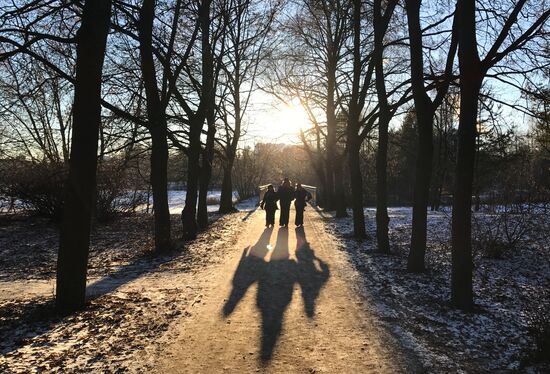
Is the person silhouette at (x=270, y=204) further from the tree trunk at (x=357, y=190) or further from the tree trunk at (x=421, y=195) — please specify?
the tree trunk at (x=421, y=195)

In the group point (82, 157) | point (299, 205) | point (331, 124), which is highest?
point (331, 124)

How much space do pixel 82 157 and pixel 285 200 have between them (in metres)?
12.0

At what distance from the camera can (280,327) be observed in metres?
5.74

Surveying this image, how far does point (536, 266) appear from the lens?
36.6 ft

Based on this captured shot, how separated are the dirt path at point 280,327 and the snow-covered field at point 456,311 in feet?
1.16

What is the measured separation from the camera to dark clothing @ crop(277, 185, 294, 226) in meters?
17.8

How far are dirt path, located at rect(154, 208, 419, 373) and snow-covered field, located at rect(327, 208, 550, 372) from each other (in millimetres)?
354

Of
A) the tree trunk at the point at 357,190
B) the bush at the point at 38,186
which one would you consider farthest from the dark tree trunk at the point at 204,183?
the tree trunk at the point at 357,190

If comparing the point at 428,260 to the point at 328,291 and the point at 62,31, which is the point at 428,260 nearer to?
the point at 328,291

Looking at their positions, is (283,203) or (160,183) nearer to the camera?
(160,183)

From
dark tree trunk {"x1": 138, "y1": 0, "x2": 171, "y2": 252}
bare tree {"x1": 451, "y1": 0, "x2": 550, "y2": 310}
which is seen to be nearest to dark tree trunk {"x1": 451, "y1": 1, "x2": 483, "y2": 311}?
bare tree {"x1": 451, "y1": 0, "x2": 550, "y2": 310}

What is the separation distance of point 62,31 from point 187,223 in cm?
699

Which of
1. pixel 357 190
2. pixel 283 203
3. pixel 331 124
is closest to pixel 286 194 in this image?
pixel 283 203

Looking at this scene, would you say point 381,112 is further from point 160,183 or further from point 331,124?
point 331,124
